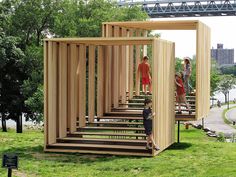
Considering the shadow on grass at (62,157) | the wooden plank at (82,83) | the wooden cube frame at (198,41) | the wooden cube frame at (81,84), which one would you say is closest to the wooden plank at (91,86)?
the wooden cube frame at (81,84)

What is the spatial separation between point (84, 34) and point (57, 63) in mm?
19946

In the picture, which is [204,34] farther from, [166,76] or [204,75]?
[166,76]

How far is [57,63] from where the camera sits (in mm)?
14086

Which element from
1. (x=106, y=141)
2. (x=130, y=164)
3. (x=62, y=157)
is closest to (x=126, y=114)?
(x=106, y=141)

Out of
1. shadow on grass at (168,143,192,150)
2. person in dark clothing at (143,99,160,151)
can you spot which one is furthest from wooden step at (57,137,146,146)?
shadow on grass at (168,143,192,150)

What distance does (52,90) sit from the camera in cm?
1384

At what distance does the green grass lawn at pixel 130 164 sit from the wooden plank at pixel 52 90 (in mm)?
626

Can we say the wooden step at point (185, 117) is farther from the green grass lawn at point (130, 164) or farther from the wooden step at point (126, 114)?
the green grass lawn at point (130, 164)

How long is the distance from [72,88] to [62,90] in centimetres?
54

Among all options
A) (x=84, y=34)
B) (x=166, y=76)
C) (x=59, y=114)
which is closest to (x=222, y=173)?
(x=166, y=76)

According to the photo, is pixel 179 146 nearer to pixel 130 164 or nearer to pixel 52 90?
pixel 130 164

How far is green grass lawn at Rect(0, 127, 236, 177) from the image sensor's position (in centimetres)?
1116

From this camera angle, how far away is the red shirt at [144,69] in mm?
16344

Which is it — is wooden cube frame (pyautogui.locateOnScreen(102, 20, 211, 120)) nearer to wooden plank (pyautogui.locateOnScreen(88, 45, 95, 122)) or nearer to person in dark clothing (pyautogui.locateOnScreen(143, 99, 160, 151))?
wooden plank (pyautogui.locateOnScreen(88, 45, 95, 122))
